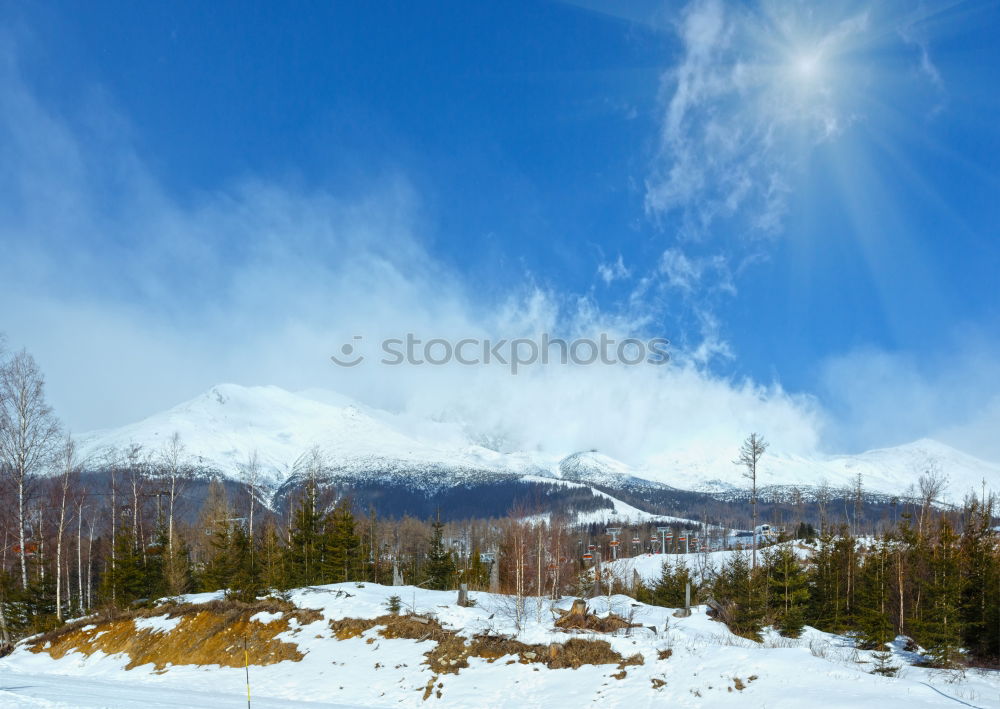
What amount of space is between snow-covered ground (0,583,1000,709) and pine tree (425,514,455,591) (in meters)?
22.6

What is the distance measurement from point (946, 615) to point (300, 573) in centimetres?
3847

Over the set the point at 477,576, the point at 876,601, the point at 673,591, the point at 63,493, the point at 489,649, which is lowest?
the point at 477,576

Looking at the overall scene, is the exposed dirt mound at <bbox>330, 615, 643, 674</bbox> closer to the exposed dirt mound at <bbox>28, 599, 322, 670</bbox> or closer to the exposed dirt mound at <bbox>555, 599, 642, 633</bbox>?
the exposed dirt mound at <bbox>555, 599, 642, 633</bbox>

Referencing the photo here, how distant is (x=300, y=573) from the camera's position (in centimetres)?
3894

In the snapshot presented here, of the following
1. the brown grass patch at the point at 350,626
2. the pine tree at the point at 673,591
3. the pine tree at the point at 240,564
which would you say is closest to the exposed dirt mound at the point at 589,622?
the brown grass patch at the point at 350,626

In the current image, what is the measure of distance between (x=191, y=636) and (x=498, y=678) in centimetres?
1769

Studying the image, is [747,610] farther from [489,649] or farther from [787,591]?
[489,649]

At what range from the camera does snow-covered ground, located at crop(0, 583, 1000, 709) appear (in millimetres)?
16125

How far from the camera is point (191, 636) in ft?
89.5

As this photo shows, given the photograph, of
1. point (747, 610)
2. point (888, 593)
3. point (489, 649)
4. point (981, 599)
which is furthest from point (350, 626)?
point (981, 599)

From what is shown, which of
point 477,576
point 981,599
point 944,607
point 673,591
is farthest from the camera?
point 477,576

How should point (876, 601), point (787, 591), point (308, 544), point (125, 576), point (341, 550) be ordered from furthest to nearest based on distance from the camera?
point (308, 544), point (341, 550), point (125, 576), point (787, 591), point (876, 601)

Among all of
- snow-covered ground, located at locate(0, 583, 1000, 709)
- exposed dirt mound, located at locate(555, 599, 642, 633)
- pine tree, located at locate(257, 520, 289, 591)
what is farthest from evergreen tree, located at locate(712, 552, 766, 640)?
pine tree, located at locate(257, 520, 289, 591)

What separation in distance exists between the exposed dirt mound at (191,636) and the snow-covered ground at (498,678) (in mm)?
657
